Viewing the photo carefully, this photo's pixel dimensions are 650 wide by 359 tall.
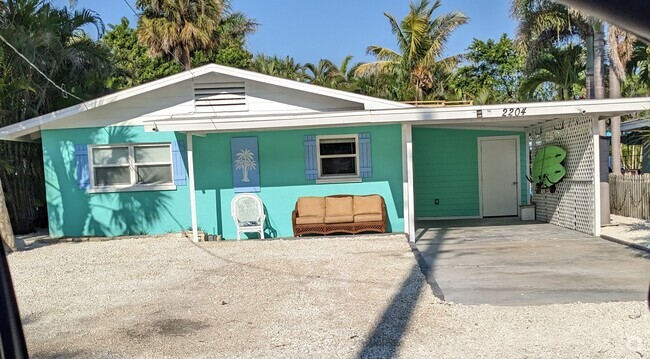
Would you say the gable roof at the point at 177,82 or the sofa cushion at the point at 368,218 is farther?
the gable roof at the point at 177,82

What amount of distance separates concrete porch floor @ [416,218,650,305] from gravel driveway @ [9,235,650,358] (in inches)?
18.9

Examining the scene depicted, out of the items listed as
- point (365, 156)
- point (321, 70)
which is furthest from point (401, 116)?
point (321, 70)

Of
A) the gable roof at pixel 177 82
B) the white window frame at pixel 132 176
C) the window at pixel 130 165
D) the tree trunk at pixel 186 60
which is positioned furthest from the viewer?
the tree trunk at pixel 186 60

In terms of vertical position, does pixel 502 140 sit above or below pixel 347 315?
above

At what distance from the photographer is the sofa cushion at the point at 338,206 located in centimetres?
1107

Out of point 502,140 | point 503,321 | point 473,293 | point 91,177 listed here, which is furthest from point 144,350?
point 502,140

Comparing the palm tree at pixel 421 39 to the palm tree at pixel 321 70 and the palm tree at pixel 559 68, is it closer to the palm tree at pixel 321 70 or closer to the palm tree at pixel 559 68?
the palm tree at pixel 559 68

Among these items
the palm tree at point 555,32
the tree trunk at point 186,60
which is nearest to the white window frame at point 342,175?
the palm tree at point 555,32

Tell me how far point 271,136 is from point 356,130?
1.98 metres

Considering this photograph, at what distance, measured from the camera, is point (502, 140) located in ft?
45.1

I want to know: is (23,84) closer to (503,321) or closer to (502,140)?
(503,321)

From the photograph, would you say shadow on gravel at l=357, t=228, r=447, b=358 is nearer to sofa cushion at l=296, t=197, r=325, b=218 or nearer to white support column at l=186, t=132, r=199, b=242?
sofa cushion at l=296, t=197, r=325, b=218

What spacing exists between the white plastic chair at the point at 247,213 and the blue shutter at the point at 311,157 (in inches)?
53.6

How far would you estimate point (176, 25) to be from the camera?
2264 centimetres
